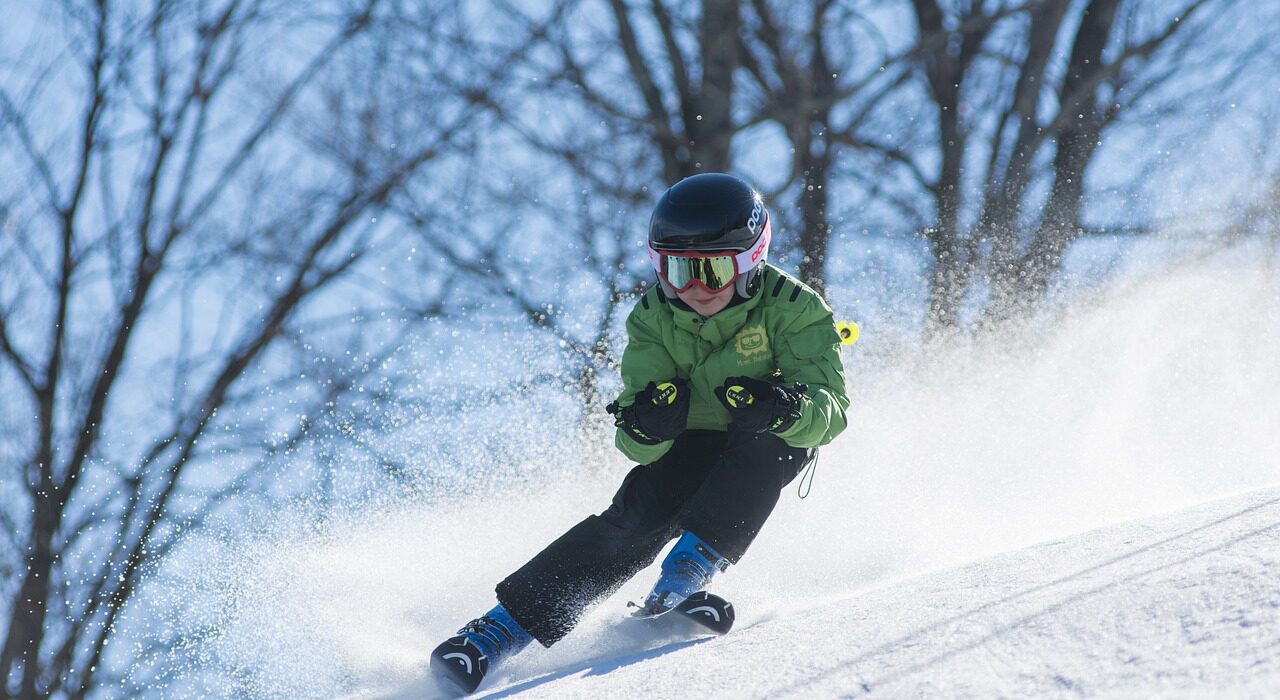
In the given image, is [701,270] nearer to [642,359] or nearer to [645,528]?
[642,359]

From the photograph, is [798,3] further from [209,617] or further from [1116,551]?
[1116,551]

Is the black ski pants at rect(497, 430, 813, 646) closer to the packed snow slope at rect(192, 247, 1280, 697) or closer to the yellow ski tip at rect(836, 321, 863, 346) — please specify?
the packed snow slope at rect(192, 247, 1280, 697)

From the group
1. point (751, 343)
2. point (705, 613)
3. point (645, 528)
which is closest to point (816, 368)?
point (751, 343)

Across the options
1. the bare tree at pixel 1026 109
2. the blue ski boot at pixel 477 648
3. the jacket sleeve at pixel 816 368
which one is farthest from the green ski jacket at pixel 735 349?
the bare tree at pixel 1026 109

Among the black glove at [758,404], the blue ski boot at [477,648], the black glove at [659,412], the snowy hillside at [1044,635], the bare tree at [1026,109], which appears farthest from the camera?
the bare tree at [1026,109]

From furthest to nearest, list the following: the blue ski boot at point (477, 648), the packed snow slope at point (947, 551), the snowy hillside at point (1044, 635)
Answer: the blue ski boot at point (477, 648), the packed snow slope at point (947, 551), the snowy hillside at point (1044, 635)

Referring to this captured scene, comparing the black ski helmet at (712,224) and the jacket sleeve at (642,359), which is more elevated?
the black ski helmet at (712,224)

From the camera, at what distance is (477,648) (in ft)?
10.3

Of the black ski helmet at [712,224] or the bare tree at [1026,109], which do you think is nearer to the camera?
the black ski helmet at [712,224]

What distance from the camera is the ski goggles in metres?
3.51

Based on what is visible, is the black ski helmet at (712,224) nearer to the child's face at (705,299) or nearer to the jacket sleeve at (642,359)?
the child's face at (705,299)

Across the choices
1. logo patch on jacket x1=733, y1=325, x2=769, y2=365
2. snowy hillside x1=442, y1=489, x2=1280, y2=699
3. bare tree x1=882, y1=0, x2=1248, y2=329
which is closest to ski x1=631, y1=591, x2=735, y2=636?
snowy hillside x1=442, y1=489, x2=1280, y2=699

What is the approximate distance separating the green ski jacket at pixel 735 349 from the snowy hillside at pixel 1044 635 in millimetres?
756

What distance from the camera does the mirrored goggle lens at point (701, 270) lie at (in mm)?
3510
